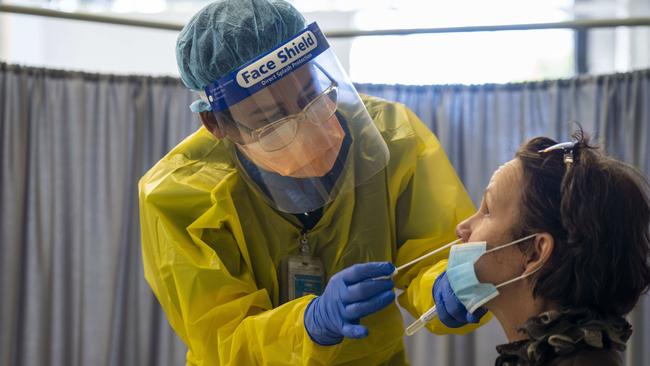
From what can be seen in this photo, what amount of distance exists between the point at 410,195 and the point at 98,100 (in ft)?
4.16

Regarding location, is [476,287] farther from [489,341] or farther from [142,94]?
[142,94]

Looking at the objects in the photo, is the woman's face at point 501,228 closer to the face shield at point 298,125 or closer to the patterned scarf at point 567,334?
the patterned scarf at point 567,334

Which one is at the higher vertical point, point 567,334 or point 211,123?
point 211,123

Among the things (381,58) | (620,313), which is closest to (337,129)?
(620,313)

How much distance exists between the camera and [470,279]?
4.83 feet

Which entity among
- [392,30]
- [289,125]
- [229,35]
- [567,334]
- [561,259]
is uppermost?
[392,30]

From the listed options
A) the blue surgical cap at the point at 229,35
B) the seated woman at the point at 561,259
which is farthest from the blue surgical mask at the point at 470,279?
the blue surgical cap at the point at 229,35

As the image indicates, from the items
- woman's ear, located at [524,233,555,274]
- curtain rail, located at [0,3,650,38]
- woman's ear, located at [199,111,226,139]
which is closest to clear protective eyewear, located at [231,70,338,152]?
woman's ear, located at [199,111,226,139]

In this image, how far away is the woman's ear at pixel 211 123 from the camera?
5.82ft

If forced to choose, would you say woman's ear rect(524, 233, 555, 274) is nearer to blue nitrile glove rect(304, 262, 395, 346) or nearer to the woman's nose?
the woman's nose

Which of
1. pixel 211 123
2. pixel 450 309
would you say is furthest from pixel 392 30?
pixel 450 309

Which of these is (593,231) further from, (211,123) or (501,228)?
(211,123)

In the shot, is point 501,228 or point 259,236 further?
point 259,236

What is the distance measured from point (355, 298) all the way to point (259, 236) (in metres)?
0.40
